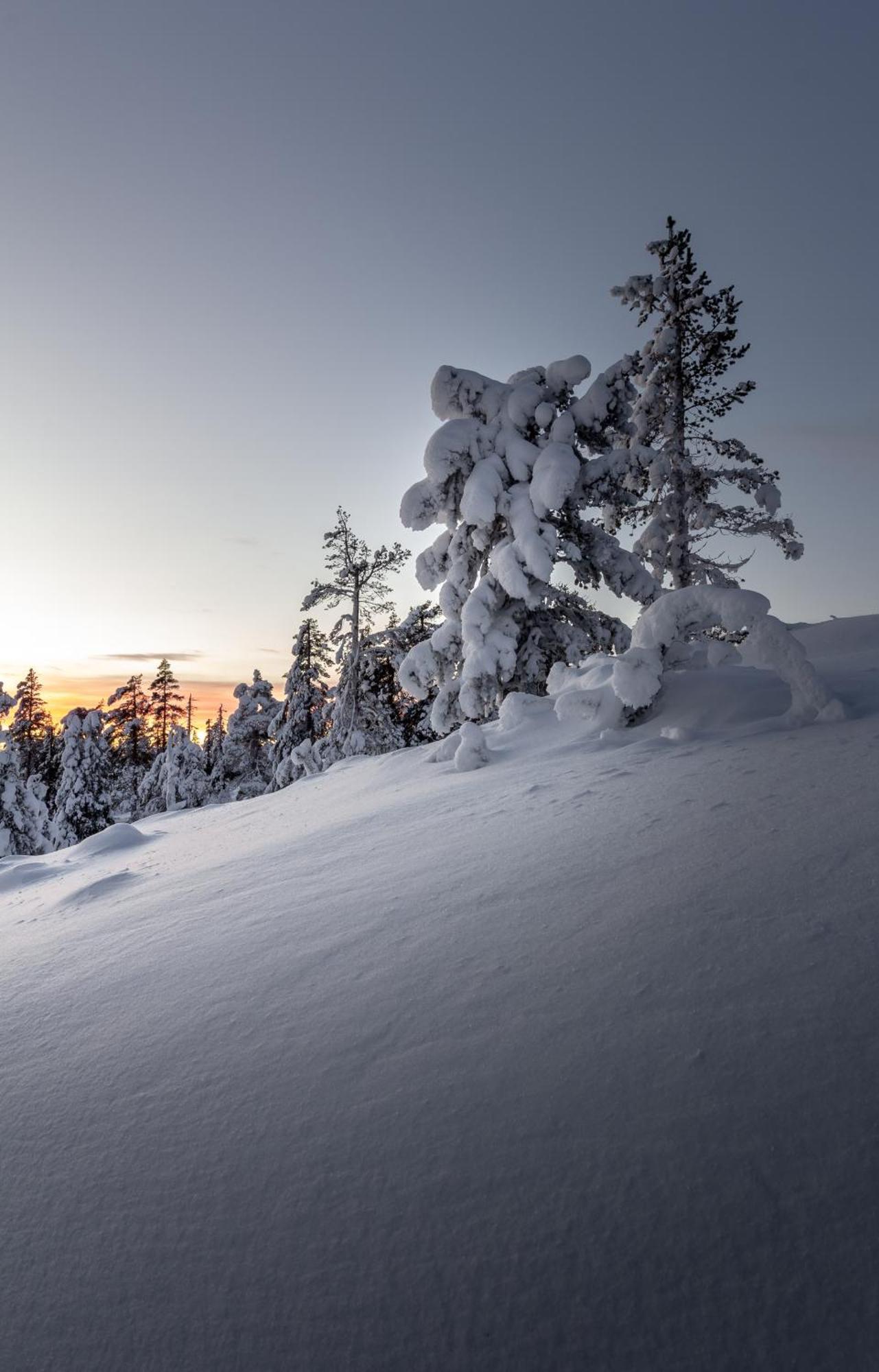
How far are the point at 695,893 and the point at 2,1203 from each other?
7.80 ft

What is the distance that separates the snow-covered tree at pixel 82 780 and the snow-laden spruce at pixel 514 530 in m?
22.9

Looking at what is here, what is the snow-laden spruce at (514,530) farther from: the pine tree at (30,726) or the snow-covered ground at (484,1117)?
the pine tree at (30,726)

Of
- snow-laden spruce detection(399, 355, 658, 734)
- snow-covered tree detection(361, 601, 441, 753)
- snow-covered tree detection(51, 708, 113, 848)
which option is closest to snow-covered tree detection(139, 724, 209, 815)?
snow-covered tree detection(51, 708, 113, 848)

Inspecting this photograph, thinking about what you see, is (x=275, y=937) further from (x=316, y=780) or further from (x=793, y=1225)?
(x=316, y=780)

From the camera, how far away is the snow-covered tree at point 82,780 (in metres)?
27.5

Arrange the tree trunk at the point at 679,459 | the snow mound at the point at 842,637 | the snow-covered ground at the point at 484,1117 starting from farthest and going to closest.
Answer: the tree trunk at the point at 679,459 < the snow mound at the point at 842,637 < the snow-covered ground at the point at 484,1117

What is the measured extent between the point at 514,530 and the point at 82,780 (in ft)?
83.7

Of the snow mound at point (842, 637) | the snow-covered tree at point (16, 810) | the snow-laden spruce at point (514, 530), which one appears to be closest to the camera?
the snow mound at point (842, 637)

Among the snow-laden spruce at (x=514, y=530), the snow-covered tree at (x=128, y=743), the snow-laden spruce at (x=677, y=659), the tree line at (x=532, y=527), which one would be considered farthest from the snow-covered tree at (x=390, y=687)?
the snow-covered tree at (x=128, y=743)

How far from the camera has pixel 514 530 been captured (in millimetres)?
9758

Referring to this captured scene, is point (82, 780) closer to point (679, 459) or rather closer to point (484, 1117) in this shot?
point (679, 459)

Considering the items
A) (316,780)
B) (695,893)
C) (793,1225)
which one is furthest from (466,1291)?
(316,780)

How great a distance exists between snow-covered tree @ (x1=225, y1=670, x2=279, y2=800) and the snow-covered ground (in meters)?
32.4

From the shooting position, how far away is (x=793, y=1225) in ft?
4.13
